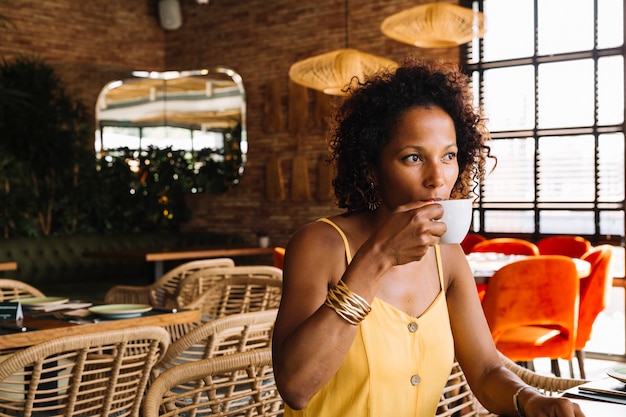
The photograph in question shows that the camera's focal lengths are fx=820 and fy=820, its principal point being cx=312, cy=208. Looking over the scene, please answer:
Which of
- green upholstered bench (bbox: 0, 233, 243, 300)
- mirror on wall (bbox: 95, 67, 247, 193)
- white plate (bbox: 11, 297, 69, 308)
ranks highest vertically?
mirror on wall (bbox: 95, 67, 247, 193)

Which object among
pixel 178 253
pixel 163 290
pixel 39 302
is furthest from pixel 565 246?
pixel 39 302

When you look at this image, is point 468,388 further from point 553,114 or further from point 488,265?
point 553,114

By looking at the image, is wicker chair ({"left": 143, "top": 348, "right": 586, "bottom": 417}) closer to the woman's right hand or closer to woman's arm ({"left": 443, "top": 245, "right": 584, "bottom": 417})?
woman's arm ({"left": 443, "top": 245, "right": 584, "bottom": 417})

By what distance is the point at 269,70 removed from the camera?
9.20 metres

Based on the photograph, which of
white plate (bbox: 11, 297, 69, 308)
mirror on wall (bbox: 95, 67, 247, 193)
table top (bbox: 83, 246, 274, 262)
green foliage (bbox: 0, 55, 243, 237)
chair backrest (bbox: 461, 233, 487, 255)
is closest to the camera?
white plate (bbox: 11, 297, 69, 308)

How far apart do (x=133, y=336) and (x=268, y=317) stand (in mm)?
464

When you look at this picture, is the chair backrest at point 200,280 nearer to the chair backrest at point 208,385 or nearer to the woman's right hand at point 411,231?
the chair backrest at point 208,385

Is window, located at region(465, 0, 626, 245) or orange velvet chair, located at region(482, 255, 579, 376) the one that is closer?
orange velvet chair, located at region(482, 255, 579, 376)

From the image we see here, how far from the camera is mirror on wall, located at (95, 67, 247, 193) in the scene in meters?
9.56

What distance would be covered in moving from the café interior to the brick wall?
2cm

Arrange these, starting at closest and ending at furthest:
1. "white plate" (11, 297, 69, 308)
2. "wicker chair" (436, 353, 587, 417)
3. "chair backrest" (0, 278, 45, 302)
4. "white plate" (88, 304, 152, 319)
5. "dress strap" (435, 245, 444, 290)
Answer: "dress strap" (435, 245, 444, 290), "wicker chair" (436, 353, 587, 417), "white plate" (88, 304, 152, 319), "white plate" (11, 297, 69, 308), "chair backrest" (0, 278, 45, 302)

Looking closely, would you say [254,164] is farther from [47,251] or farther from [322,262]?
[322,262]

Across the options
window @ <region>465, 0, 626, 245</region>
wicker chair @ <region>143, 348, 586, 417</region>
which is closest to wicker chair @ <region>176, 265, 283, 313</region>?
wicker chair @ <region>143, 348, 586, 417</region>

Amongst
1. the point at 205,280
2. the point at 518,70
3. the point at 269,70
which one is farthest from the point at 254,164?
the point at 205,280
